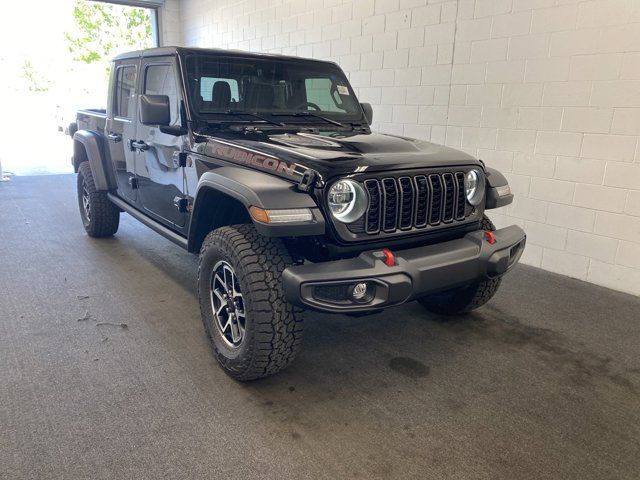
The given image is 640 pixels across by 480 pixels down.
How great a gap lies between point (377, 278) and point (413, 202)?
20.3 inches

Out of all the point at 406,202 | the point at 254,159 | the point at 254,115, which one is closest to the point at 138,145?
the point at 254,115

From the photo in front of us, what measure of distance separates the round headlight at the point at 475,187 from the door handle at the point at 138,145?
2265mm

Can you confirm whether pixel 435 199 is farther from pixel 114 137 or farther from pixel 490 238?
pixel 114 137

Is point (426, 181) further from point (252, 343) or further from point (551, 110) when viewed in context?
point (551, 110)

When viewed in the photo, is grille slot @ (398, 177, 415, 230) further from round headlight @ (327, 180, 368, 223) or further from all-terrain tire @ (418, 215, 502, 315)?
all-terrain tire @ (418, 215, 502, 315)

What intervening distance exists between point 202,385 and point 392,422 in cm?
95

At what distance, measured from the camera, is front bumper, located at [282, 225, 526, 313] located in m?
2.08

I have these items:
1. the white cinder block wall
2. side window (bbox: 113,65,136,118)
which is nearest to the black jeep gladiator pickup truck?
side window (bbox: 113,65,136,118)

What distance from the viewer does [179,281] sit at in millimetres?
3916

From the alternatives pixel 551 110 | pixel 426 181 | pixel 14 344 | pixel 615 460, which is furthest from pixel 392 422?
pixel 551 110

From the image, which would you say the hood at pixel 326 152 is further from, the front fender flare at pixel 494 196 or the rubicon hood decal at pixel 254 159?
the front fender flare at pixel 494 196

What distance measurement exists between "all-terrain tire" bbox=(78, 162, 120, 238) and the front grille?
3330 millimetres

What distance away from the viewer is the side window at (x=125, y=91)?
3850 millimetres

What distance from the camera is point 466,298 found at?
127 inches
